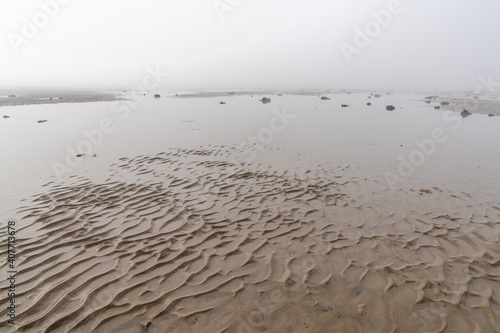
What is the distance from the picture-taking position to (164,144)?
61.0 feet

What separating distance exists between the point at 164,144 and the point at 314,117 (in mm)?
19727

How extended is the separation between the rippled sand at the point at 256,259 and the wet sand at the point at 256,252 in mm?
33

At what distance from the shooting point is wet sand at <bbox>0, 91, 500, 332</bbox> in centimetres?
504

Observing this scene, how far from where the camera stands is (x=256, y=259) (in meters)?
6.73

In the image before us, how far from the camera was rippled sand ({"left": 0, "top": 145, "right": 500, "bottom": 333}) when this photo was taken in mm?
5012

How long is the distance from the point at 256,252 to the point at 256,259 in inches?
11.6

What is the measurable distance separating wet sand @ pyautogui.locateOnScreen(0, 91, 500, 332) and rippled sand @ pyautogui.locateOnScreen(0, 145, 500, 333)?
33 mm

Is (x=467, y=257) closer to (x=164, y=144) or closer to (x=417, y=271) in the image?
(x=417, y=271)

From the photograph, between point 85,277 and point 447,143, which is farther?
point 447,143

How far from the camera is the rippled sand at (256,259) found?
16.4 feet

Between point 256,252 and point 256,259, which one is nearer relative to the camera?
point 256,259

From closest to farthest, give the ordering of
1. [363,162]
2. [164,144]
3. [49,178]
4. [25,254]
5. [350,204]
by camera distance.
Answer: [25,254], [350,204], [49,178], [363,162], [164,144]

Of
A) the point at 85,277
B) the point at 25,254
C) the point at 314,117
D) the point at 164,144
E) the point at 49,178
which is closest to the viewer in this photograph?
the point at 85,277

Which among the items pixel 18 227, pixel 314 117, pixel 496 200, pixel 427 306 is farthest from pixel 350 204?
pixel 314 117
